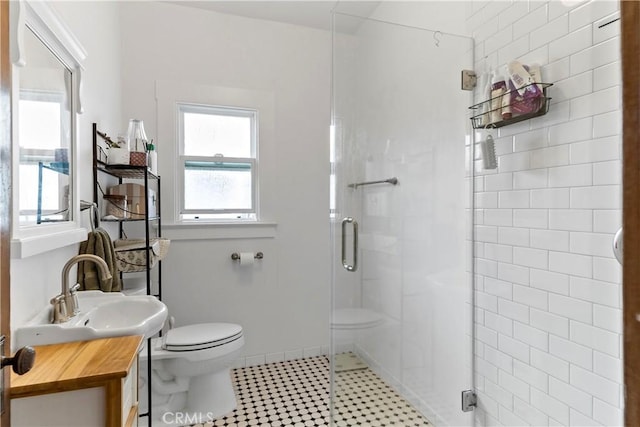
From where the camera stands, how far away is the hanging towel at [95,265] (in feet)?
5.08

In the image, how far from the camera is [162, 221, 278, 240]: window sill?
2.51m

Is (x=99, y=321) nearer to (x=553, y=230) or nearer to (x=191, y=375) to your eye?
(x=191, y=375)

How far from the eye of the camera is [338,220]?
2014 mm

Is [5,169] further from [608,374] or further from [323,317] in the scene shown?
[323,317]

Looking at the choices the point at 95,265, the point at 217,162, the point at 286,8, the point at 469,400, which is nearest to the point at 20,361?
the point at 95,265

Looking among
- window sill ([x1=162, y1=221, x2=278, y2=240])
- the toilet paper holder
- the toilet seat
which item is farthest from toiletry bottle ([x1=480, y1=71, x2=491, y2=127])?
the toilet paper holder

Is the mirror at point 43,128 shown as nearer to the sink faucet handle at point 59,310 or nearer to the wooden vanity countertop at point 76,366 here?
the sink faucet handle at point 59,310

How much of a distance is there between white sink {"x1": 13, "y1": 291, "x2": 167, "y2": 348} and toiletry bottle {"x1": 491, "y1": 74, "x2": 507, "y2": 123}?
1.55 m

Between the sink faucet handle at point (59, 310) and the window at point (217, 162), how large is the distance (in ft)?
4.61

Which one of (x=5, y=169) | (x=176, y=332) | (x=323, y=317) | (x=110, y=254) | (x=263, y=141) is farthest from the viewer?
(x=323, y=317)

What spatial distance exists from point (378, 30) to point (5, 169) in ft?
6.04

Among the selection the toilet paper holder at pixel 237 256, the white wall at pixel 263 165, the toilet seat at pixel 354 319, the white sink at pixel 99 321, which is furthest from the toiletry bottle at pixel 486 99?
the toilet paper holder at pixel 237 256

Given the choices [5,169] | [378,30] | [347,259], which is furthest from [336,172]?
[5,169]

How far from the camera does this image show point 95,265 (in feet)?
5.23
